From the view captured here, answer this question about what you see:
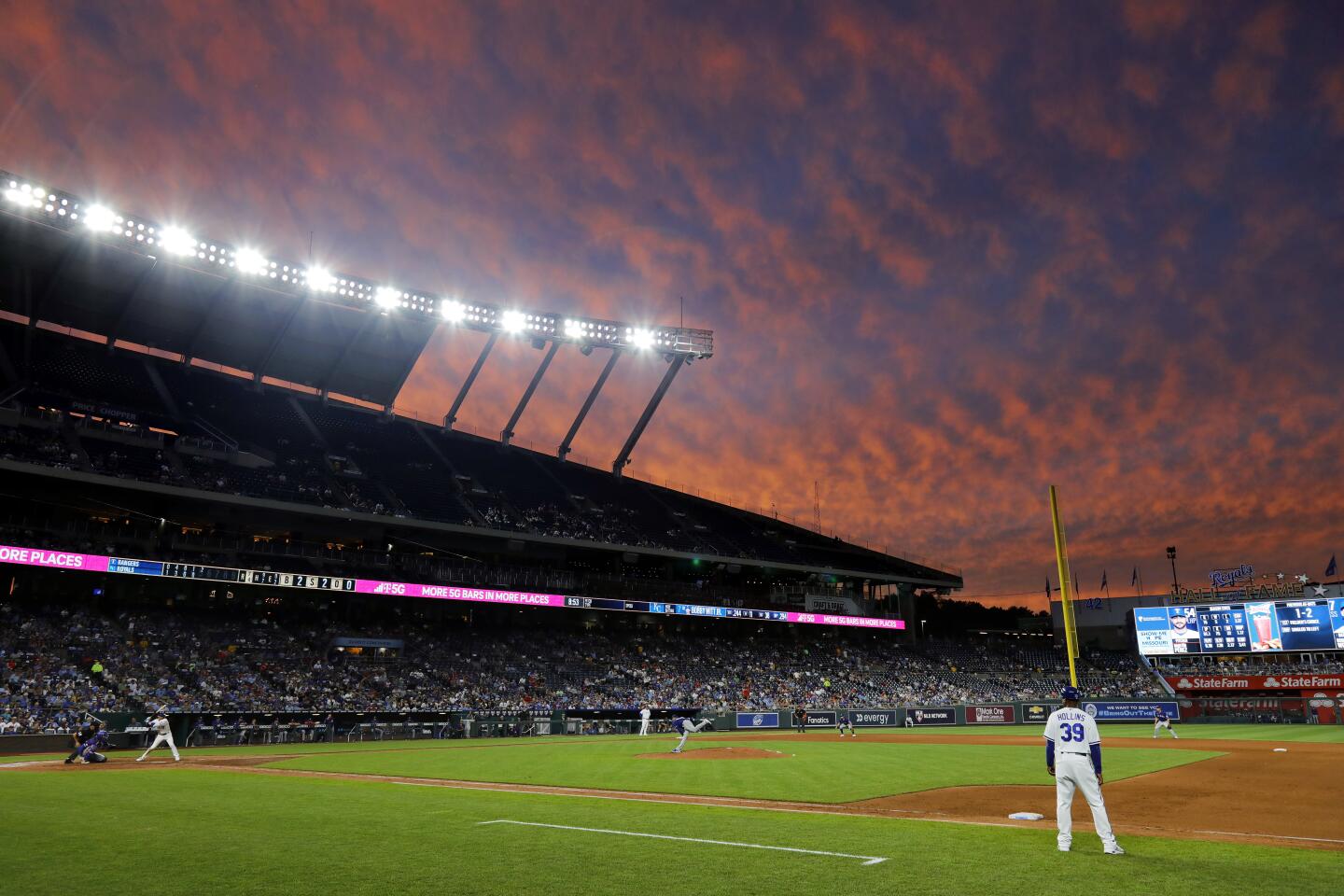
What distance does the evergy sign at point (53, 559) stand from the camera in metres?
34.4

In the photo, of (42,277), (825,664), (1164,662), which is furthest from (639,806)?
(1164,662)

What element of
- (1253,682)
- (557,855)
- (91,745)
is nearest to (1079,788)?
(557,855)

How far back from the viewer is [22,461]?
119ft

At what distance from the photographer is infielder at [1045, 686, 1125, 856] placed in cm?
966

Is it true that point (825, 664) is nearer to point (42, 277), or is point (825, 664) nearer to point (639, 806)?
point (639, 806)

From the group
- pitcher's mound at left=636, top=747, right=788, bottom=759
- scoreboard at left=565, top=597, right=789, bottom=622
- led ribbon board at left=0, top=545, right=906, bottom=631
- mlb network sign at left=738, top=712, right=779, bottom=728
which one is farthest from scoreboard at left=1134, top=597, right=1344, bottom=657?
pitcher's mound at left=636, top=747, right=788, bottom=759

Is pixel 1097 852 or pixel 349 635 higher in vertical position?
pixel 349 635

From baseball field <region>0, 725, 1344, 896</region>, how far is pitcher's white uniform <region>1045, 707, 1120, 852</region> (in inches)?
11.8

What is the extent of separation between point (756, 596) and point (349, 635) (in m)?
33.0

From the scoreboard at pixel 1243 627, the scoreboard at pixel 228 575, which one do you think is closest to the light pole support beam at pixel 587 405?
the scoreboard at pixel 228 575

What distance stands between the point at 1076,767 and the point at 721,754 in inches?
808

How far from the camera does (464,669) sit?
46188mm

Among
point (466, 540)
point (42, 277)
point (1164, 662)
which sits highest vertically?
point (42, 277)

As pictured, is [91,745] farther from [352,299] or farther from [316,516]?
[352,299]
